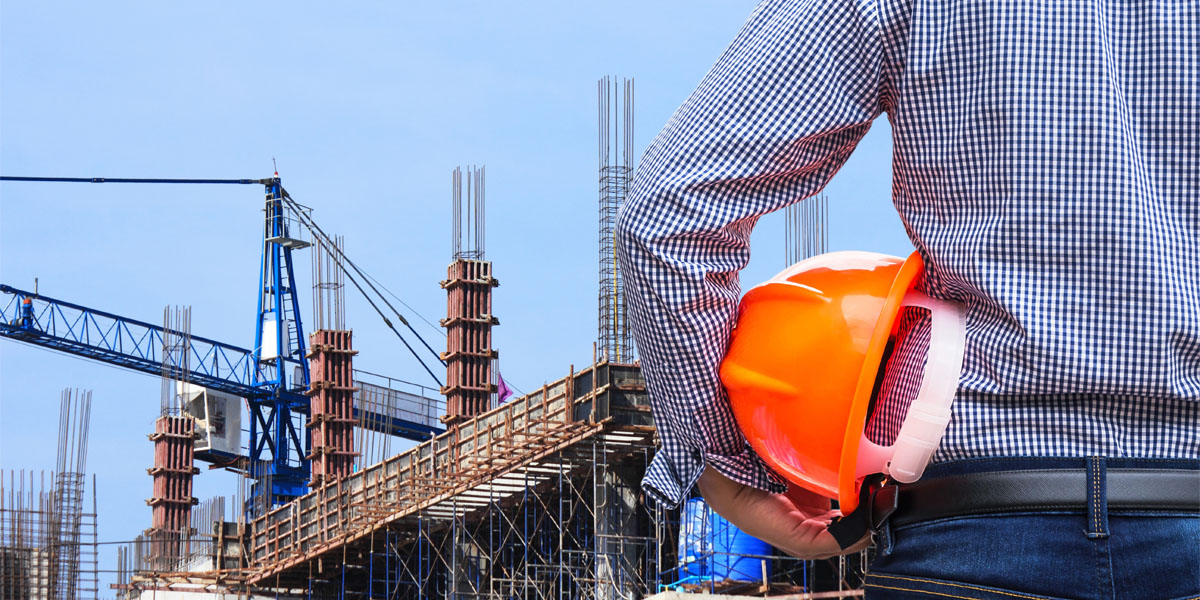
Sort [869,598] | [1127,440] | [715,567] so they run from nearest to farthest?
[1127,440], [869,598], [715,567]

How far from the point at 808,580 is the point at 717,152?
984 inches

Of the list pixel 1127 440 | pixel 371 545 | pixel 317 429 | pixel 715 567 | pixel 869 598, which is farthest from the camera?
pixel 317 429

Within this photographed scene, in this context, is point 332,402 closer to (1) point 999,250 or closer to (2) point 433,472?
(2) point 433,472

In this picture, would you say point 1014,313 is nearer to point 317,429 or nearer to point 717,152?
point 717,152

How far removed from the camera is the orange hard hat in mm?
2105

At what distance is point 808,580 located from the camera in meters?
26.4

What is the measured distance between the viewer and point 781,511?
237 centimetres

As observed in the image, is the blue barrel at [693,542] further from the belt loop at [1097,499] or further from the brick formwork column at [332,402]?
the belt loop at [1097,499]

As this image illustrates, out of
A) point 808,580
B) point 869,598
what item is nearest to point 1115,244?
point 869,598

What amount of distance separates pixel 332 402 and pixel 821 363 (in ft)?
135

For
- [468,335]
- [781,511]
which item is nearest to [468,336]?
[468,335]

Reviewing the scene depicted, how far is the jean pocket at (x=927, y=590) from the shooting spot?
6.17 ft

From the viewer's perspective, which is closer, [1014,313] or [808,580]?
[1014,313]

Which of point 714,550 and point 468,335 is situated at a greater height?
point 468,335
